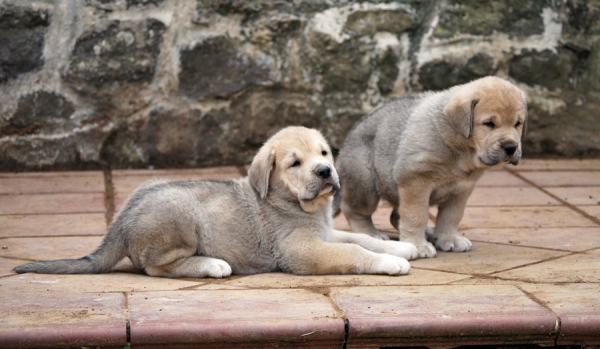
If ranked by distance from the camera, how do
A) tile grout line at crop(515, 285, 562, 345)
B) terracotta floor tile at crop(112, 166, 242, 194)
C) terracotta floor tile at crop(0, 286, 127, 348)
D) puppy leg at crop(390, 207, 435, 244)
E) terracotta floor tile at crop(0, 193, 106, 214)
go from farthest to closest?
terracotta floor tile at crop(112, 166, 242, 194) → terracotta floor tile at crop(0, 193, 106, 214) → puppy leg at crop(390, 207, 435, 244) → tile grout line at crop(515, 285, 562, 345) → terracotta floor tile at crop(0, 286, 127, 348)

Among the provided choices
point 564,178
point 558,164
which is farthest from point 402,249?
point 558,164

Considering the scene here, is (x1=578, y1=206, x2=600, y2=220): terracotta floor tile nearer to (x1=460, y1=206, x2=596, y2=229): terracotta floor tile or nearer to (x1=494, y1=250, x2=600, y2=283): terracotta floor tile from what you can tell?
(x1=460, y1=206, x2=596, y2=229): terracotta floor tile

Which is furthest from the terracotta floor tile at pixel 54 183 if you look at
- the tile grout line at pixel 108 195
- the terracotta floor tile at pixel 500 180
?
the terracotta floor tile at pixel 500 180

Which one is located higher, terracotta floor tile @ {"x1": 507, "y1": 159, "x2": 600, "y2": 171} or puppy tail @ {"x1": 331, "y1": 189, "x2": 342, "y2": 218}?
puppy tail @ {"x1": 331, "y1": 189, "x2": 342, "y2": 218}

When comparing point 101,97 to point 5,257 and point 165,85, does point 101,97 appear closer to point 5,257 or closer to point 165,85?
point 165,85

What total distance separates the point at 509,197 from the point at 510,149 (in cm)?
177

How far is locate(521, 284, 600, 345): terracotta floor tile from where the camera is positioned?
3.58m

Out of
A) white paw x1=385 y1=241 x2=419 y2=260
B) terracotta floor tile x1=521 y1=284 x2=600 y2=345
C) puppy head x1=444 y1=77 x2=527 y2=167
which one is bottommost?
white paw x1=385 y1=241 x2=419 y2=260

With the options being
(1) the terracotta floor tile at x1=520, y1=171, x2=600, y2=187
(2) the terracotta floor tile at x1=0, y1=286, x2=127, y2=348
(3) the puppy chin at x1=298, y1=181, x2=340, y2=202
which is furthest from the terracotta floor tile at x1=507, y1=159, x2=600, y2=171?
(2) the terracotta floor tile at x1=0, y1=286, x2=127, y2=348

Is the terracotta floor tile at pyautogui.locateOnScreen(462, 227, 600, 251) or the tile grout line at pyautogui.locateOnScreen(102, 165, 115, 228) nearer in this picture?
the terracotta floor tile at pyautogui.locateOnScreen(462, 227, 600, 251)

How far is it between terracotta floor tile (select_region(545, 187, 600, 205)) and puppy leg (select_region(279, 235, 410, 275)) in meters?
2.20

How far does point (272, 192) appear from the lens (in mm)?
4602

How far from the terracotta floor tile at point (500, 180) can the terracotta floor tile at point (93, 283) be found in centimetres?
313

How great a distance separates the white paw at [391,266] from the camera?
14.3ft
